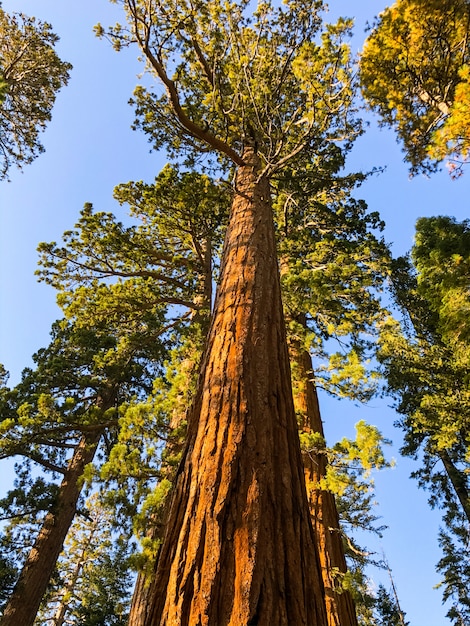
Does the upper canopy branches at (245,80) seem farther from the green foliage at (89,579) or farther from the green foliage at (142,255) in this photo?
the green foliage at (89,579)

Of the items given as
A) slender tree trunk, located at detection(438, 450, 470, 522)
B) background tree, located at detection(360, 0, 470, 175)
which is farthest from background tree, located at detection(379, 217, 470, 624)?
background tree, located at detection(360, 0, 470, 175)

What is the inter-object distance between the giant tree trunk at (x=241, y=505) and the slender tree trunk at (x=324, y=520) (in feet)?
6.50

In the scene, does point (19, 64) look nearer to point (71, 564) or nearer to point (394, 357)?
point (394, 357)

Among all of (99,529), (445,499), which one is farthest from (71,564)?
(445,499)

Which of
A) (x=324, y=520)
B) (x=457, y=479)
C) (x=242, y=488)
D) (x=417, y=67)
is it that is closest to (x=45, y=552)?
(x=324, y=520)

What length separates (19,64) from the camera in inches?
568

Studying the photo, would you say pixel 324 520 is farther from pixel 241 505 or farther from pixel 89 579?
pixel 89 579

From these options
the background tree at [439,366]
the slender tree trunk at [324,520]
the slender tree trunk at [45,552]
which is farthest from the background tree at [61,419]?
the background tree at [439,366]

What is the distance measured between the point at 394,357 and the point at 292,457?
10310mm

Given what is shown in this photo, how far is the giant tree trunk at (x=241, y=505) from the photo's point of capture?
5.15 feet

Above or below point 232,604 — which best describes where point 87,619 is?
above

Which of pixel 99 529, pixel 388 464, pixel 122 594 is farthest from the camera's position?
pixel 99 529

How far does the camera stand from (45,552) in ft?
27.5

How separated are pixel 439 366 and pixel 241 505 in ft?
34.8
